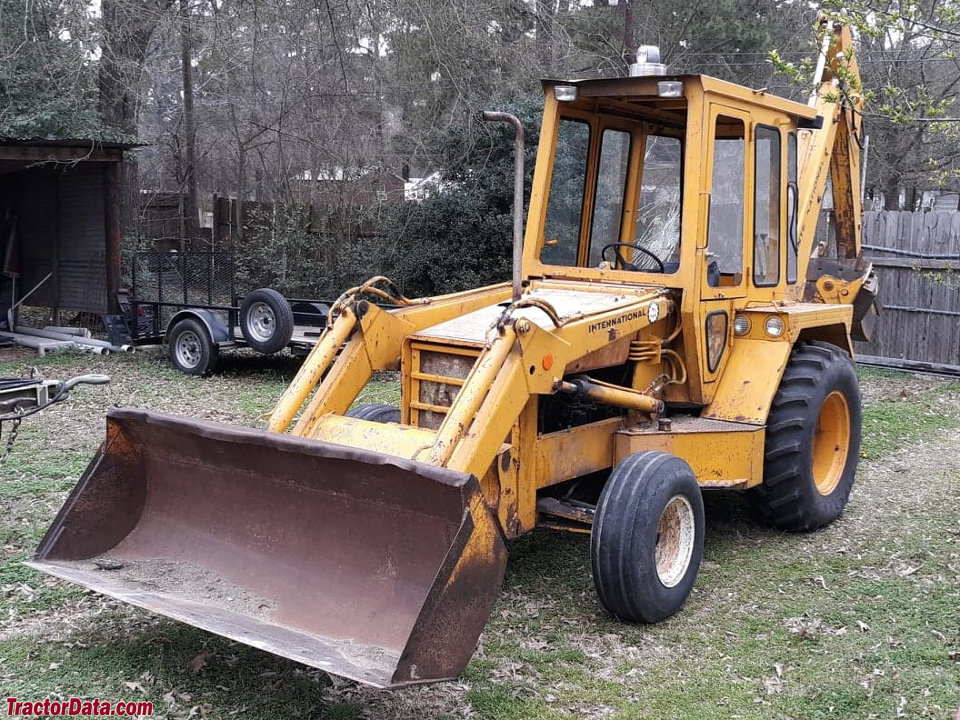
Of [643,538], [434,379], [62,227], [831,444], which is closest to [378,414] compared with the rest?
[434,379]

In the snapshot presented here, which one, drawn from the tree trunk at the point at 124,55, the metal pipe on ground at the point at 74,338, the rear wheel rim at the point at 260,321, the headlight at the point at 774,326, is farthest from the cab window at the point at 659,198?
the tree trunk at the point at 124,55

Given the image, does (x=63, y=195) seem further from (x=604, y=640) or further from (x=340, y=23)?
(x=604, y=640)

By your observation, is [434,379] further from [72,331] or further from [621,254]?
[72,331]

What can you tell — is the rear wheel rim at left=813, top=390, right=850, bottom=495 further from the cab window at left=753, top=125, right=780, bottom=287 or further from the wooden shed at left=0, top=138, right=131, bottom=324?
the wooden shed at left=0, top=138, right=131, bottom=324

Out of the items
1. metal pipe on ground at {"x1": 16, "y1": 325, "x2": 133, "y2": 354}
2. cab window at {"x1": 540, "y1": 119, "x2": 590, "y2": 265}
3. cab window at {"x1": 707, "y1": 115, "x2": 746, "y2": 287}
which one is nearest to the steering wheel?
cab window at {"x1": 540, "y1": 119, "x2": 590, "y2": 265}

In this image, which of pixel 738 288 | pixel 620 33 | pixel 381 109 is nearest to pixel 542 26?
pixel 381 109

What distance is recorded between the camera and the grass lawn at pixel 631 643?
3.98 m

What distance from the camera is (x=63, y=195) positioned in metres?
14.3

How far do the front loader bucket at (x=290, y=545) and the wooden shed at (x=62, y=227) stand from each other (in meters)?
9.10

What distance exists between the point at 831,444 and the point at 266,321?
20.7ft

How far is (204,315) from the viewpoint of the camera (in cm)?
1155

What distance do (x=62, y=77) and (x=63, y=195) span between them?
1706mm

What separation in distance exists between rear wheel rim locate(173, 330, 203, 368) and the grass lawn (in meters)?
4.79

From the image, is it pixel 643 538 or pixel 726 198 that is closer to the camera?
pixel 643 538
